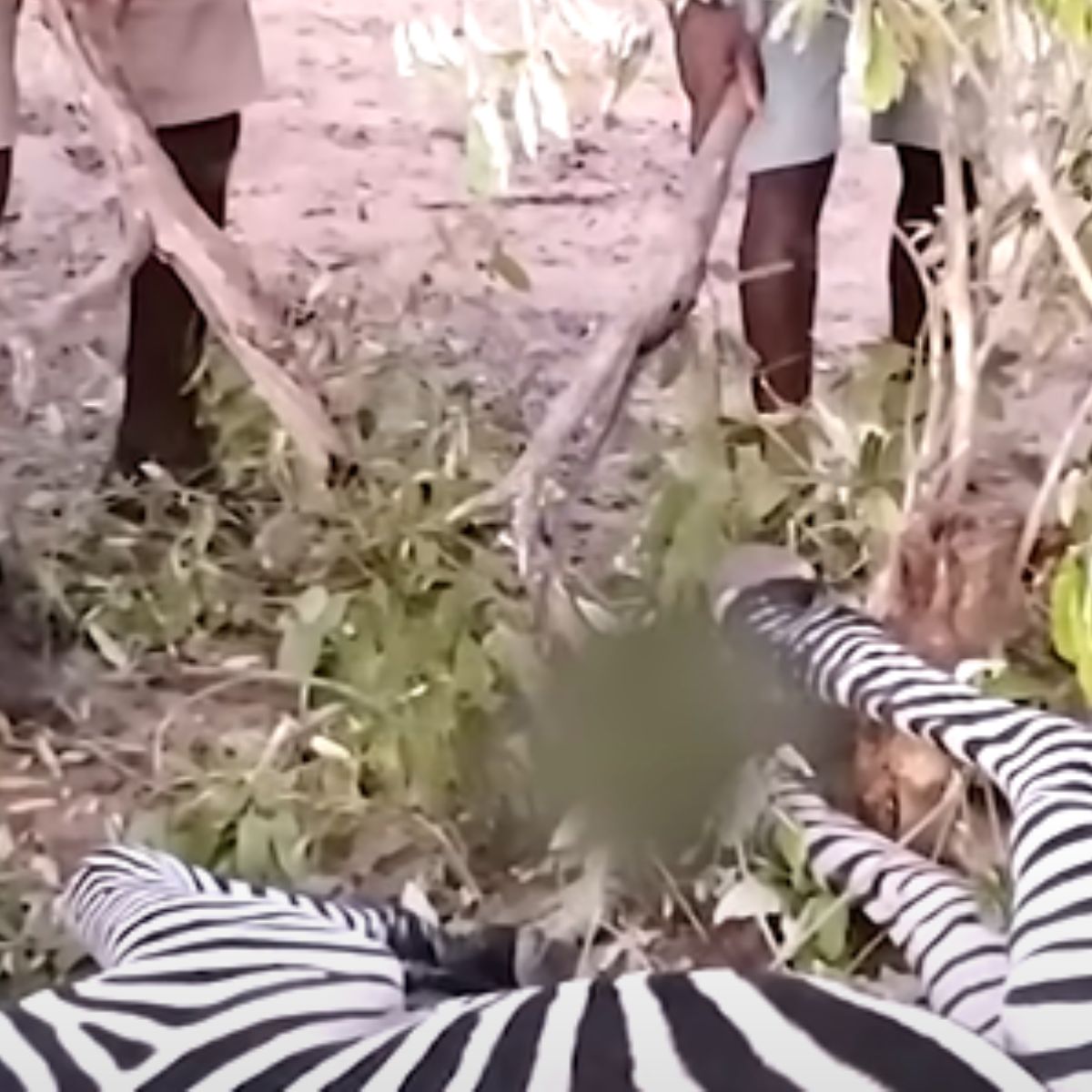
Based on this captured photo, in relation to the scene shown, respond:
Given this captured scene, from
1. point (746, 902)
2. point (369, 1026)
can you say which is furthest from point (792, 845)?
point (369, 1026)

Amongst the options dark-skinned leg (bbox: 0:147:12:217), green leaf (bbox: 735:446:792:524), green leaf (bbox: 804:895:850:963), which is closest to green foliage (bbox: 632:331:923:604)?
green leaf (bbox: 735:446:792:524)

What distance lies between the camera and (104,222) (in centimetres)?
67

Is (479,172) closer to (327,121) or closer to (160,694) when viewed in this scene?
(327,121)

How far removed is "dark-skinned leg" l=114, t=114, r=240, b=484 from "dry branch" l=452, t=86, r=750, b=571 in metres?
0.09

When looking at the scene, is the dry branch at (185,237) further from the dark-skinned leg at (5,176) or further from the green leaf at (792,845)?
the green leaf at (792,845)

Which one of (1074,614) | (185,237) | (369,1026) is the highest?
(185,237)

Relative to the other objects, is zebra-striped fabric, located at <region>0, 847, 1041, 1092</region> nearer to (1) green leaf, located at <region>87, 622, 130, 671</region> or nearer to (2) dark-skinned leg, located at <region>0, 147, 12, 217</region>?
(1) green leaf, located at <region>87, 622, 130, 671</region>

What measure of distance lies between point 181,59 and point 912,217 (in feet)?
0.77

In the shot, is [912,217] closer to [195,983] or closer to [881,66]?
[881,66]

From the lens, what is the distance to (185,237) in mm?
665

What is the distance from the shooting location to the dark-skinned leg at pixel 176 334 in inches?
26.0

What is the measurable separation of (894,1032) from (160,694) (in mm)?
246

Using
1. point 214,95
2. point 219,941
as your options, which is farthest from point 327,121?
point 219,941

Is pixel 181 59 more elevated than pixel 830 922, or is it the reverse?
pixel 181 59
